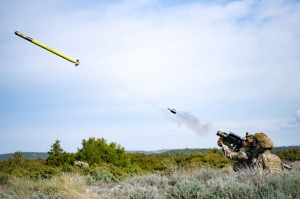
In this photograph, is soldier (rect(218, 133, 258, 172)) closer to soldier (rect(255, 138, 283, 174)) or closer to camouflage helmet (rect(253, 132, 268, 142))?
camouflage helmet (rect(253, 132, 268, 142))

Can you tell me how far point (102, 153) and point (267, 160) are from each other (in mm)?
19099

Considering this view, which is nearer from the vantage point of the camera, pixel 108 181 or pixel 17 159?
pixel 108 181


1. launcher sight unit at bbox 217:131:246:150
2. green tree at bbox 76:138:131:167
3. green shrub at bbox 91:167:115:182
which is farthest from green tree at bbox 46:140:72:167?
launcher sight unit at bbox 217:131:246:150

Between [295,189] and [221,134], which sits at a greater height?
[221,134]

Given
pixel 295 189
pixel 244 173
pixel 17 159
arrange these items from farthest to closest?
pixel 17 159 < pixel 244 173 < pixel 295 189

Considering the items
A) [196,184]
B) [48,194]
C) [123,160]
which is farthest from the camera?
[123,160]

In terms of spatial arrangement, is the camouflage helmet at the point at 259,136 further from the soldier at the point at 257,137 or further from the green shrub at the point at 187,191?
the green shrub at the point at 187,191

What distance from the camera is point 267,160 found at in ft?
35.6

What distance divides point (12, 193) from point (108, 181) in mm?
4173

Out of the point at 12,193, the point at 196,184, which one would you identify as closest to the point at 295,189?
the point at 196,184

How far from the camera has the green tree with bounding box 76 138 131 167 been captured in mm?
28219

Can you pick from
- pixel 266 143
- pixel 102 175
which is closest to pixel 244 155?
pixel 266 143

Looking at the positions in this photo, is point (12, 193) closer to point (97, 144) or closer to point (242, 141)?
point (242, 141)

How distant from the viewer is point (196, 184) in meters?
9.55
